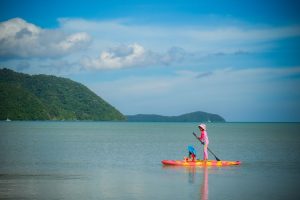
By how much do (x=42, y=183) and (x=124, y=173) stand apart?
6.51 m

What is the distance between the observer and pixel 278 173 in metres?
31.6

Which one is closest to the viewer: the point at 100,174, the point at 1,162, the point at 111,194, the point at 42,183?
the point at 111,194

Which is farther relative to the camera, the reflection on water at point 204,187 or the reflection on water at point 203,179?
the reflection on water at point 203,179

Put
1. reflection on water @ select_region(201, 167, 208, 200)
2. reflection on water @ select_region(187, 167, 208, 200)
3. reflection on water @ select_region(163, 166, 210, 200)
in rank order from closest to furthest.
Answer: reflection on water @ select_region(201, 167, 208, 200)
reflection on water @ select_region(187, 167, 208, 200)
reflection on water @ select_region(163, 166, 210, 200)

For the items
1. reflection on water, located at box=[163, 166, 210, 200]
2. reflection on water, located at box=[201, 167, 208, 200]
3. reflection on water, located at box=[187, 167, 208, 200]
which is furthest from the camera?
reflection on water, located at box=[163, 166, 210, 200]

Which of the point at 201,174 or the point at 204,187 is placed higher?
the point at 201,174

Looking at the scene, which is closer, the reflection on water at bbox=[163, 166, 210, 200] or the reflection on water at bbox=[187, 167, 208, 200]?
the reflection on water at bbox=[187, 167, 208, 200]

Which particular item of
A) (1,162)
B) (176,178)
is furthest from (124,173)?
(1,162)

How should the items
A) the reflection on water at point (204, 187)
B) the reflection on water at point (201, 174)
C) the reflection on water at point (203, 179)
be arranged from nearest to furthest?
the reflection on water at point (204, 187) < the reflection on water at point (203, 179) < the reflection on water at point (201, 174)

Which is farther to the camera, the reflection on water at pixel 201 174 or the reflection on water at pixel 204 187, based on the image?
the reflection on water at pixel 201 174

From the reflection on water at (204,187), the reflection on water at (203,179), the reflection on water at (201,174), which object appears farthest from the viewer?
the reflection on water at (201,174)

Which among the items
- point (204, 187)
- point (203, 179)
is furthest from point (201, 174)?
point (204, 187)

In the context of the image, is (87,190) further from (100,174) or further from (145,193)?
(100,174)

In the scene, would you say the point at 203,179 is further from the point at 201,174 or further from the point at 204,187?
the point at 204,187
